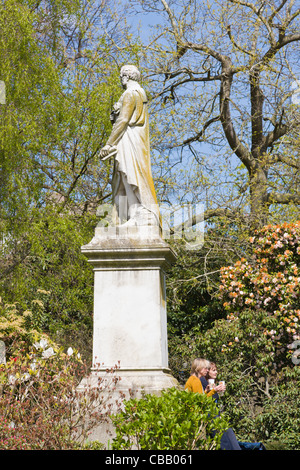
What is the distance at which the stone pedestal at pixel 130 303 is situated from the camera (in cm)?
562

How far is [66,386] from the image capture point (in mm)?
4691

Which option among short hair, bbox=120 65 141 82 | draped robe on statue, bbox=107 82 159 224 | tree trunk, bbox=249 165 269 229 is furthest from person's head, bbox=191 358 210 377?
tree trunk, bbox=249 165 269 229

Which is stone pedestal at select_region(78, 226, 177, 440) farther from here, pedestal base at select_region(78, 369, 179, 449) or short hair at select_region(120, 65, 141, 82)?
short hair at select_region(120, 65, 141, 82)

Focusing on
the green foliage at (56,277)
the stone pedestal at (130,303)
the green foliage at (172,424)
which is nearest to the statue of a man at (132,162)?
the stone pedestal at (130,303)

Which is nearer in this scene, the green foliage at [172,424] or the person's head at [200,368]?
the green foliage at [172,424]

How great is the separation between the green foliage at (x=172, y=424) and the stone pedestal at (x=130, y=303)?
1.47 meters

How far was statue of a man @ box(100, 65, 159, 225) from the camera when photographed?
6203 millimetres

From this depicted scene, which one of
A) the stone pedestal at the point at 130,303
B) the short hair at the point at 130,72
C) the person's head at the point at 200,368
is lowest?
the person's head at the point at 200,368

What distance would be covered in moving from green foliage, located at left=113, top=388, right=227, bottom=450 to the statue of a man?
2.50 m

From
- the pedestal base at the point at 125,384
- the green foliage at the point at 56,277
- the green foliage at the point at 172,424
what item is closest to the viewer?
the green foliage at the point at 172,424

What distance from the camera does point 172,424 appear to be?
3.70 meters

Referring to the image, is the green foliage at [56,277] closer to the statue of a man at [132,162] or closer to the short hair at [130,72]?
the statue of a man at [132,162]

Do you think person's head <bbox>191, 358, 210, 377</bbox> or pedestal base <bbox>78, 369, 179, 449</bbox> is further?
person's head <bbox>191, 358, 210, 377</bbox>
